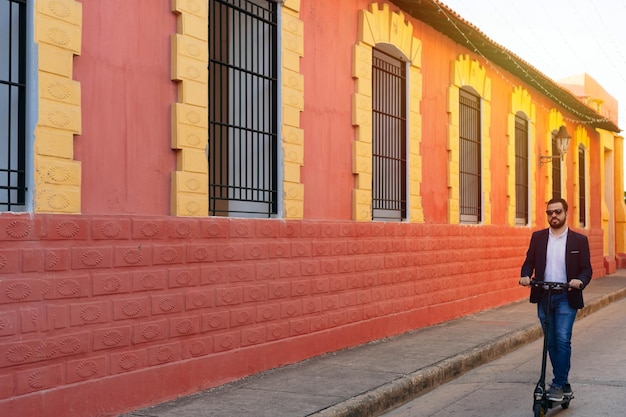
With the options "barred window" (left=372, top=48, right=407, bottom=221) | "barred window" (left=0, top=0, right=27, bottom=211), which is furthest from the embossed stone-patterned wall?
"barred window" (left=372, top=48, right=407, bottom=221)

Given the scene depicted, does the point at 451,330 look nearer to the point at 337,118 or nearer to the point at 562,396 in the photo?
the point at 337,118

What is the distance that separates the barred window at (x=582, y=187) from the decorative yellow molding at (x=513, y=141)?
17.4 feet

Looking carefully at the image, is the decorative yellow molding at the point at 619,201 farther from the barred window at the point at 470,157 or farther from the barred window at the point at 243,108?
the barred window at the point at 243,108

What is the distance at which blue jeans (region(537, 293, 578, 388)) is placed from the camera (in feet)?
22.3

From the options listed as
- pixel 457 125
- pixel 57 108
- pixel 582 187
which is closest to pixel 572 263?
pixel 57 108

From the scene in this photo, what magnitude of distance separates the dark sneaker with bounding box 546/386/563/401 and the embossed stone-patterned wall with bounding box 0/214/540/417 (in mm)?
2744

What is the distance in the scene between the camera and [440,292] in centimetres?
1240

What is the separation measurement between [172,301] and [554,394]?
309 cm

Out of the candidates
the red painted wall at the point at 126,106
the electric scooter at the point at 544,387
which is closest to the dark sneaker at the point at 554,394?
the electric scooter at the point at 544,387

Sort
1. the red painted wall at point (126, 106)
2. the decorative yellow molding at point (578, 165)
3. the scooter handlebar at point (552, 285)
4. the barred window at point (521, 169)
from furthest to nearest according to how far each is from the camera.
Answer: the decorative yellow molding at point (578, 165)
the barred window at point (521, 169)
the scooter handlebar at point (552, 285)
the red painted wall at point (126, 106)

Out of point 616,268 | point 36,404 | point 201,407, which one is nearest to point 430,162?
point 201,407

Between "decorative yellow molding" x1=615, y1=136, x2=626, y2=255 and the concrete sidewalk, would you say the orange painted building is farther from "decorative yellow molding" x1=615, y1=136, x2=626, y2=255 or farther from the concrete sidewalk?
"decorative yellow molding" x1=615, y1=136, x2=626, y2=255

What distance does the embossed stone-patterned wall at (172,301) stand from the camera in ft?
18.6

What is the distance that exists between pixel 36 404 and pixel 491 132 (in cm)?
1096
